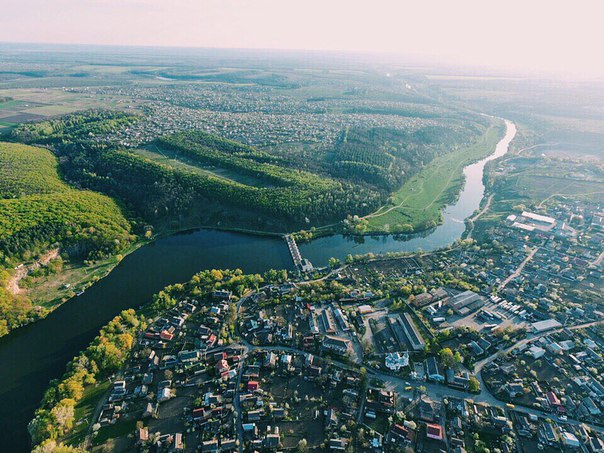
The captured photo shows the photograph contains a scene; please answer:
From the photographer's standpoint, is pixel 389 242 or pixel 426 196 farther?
pixel 426 196

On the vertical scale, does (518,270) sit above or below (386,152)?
below

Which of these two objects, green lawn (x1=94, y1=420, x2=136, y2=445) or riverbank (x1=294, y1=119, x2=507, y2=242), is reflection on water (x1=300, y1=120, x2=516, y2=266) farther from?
green lawn (x1=94, y1=420, x2=136, y2=445)

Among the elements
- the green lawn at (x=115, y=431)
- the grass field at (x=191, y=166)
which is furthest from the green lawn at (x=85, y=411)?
the grass field at (x=191, y=166)

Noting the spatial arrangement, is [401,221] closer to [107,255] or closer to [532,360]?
[532,360]

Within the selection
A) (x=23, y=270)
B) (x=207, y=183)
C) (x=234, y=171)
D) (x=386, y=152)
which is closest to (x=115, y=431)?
(x=23, y=270)

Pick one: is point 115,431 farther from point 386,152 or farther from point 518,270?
point 386,152

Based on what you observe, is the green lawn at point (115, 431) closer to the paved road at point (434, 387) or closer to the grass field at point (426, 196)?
the paved road at point (434, 387)
